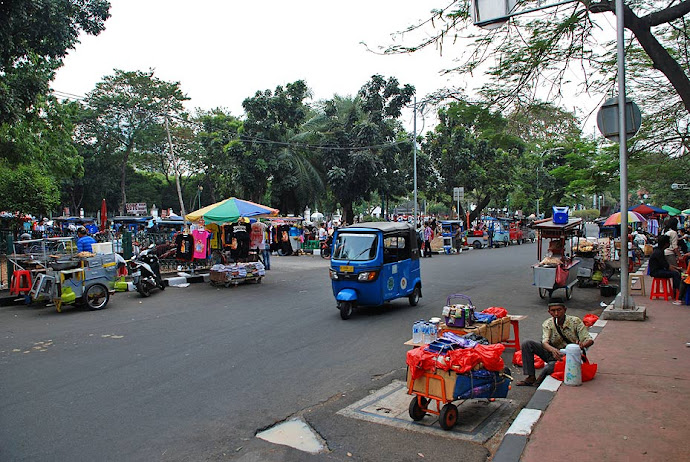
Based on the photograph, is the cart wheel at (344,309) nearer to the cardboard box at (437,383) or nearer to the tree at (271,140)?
the cardboard box at (437,383)

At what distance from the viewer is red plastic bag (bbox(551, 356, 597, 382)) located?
5996mm

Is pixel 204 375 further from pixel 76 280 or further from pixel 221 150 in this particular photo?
pixel 221 150

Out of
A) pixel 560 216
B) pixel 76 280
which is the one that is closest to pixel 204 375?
pixel 76 280

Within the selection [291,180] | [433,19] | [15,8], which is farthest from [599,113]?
[291,180]

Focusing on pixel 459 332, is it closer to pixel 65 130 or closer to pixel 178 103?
pixel 65 130

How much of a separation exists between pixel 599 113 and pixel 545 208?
4573 centimetres

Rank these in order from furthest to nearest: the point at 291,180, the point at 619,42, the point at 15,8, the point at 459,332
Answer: the point at 291,180
the point at 15,8
the point at 619,42
the point at 459,332

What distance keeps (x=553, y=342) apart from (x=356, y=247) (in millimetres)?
5211

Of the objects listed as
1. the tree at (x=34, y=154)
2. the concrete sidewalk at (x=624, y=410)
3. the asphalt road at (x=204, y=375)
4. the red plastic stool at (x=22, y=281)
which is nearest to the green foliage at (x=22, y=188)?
the tree at (x=34, y=154)

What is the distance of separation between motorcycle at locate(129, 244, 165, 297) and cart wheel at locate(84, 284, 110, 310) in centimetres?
148

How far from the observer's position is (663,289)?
1220 cm

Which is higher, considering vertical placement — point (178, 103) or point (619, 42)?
point (178, 103)

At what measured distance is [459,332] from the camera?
6758mm

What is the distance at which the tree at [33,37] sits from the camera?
1359 centimetres
